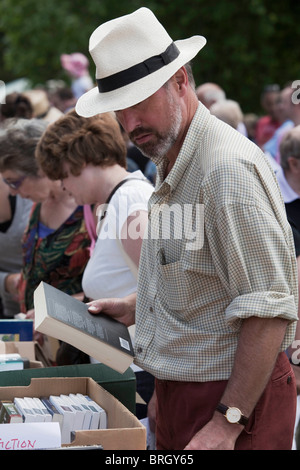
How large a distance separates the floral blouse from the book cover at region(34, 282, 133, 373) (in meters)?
1.33

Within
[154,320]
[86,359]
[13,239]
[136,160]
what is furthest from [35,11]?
[154,320]

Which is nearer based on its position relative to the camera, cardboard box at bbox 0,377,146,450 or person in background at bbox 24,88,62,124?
cardboard box at bbox 0,377,146,450

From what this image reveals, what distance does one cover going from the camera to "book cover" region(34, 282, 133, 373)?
6.42ft

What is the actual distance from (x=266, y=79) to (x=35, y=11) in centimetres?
506

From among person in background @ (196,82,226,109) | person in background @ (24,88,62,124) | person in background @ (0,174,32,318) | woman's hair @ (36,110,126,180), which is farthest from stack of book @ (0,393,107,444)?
person in background @ (196,82,226,109)

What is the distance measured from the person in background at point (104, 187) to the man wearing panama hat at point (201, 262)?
0.57 m

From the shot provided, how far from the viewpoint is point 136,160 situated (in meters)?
6.59

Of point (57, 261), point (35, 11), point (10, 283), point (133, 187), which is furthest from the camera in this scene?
point (35, 11)

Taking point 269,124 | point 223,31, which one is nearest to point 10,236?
point 269,124

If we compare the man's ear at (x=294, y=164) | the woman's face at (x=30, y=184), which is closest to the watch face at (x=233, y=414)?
the man's ear at (x=294, y=164)

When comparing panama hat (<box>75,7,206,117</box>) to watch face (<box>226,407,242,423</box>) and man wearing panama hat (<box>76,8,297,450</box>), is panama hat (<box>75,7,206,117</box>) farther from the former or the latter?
watch face (<box>226,407,242,423</box>)

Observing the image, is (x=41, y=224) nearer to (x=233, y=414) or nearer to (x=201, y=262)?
(x=201, y=262)

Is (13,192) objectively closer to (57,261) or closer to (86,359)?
(57,261)

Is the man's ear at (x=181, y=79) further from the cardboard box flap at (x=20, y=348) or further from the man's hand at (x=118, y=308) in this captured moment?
the cardboard box flap at (x=20, y=348)
